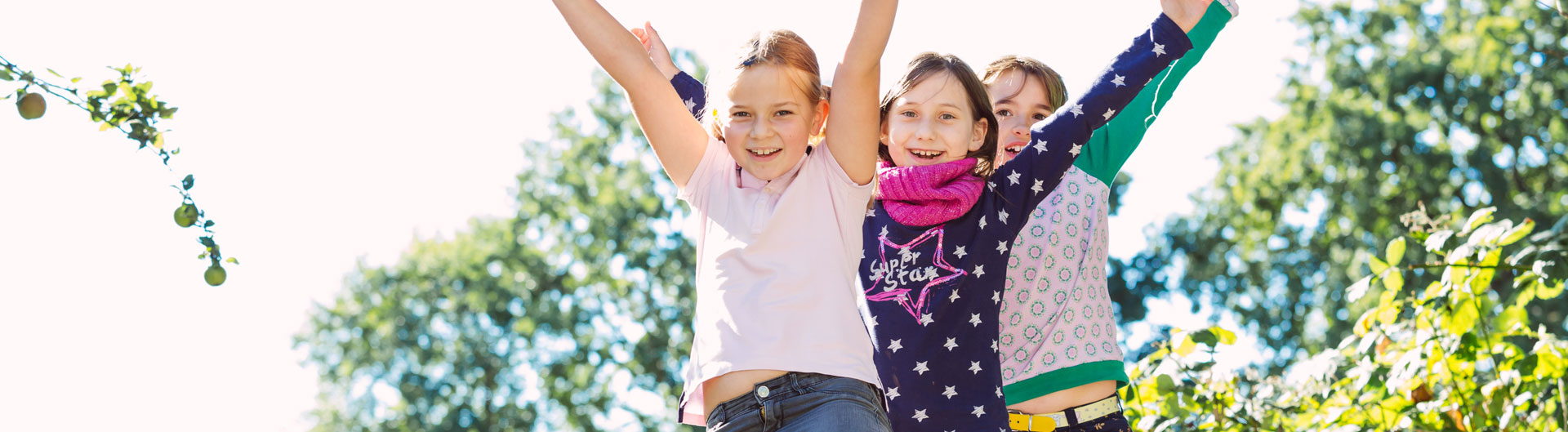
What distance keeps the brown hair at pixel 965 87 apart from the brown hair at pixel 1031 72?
0.39 meters

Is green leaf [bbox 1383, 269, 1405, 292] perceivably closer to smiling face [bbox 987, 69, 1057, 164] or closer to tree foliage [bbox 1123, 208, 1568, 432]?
tree foliage [bbox 1123, 208, 1568, 432]

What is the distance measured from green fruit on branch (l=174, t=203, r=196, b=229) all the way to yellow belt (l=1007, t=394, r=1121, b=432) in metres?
1.56

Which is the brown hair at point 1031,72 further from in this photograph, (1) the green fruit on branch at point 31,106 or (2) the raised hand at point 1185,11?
(1) the green fruit on branch at point 31,106

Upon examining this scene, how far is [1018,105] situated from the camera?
2914mm

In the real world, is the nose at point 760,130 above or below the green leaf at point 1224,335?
above

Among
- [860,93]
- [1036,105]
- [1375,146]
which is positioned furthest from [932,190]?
[1375,146]

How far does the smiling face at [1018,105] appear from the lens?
289 cm

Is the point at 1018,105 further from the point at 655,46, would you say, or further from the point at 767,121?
the point at 767,121

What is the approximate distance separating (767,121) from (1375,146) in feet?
56.1

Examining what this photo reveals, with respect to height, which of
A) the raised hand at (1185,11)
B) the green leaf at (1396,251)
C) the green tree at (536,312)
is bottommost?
the green leaf at (1396,251)

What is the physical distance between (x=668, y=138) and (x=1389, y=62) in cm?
1727

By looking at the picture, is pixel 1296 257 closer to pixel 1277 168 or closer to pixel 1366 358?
pixel 1277 168

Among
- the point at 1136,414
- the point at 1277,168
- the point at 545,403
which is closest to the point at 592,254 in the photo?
the point at 545,403

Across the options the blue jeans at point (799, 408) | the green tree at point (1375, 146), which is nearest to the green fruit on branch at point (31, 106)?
the blue jeans at point (799, 408)
